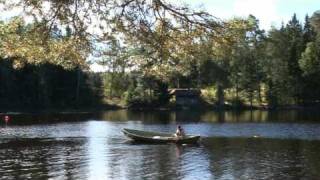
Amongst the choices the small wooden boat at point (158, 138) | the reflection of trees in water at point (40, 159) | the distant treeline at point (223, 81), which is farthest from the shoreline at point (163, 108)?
the small wooden boat at point (158, 138)

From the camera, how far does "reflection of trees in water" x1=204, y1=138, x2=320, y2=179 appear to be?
32.4 metres

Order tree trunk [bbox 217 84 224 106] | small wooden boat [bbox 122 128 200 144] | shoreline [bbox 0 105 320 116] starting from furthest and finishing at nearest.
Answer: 1. tree trunk [bbox 217 84 224 106]
2. shoreline [bbox 0 105 320 116]
3. small wooden boat [bbox 122 128 200 144]

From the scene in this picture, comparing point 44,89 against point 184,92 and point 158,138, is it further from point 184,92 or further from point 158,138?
point 158,138

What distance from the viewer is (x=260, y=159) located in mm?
39719

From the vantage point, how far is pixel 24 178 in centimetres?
3091

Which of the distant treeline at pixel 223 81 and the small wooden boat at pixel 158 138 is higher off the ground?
the distant treeline at pixel 223 81

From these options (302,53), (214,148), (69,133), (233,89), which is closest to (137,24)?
(214,148)

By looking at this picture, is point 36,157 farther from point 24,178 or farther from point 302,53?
point 302,53

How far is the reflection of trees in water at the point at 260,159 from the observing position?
32438mm

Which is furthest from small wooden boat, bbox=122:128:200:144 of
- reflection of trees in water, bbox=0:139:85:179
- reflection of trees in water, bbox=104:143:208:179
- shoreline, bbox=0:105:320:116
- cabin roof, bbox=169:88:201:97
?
cabin roof, bbox=169:88:201:97

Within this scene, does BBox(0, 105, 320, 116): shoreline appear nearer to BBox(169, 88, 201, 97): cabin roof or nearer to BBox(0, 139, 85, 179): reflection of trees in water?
BBox(169, 88, 201, 97): cabin roof

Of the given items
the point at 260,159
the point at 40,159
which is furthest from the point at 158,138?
the point at 40,159

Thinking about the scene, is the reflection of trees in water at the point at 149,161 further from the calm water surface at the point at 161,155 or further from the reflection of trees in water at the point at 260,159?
the reflection of trees in water at the point at 260,159

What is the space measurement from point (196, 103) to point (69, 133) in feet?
215
